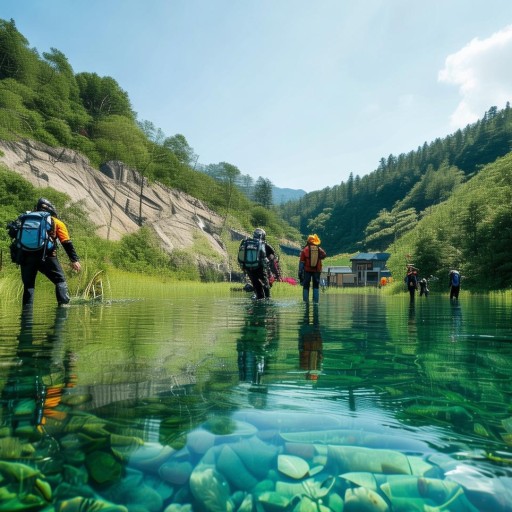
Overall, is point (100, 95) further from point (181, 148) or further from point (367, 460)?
point (367, 460)

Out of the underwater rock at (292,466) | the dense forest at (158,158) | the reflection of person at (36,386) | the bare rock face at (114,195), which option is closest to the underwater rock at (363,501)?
the underwater rock at (292,466)

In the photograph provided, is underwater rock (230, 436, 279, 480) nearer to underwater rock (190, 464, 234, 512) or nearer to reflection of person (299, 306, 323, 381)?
underwater rock (190, 464, 234, 512)

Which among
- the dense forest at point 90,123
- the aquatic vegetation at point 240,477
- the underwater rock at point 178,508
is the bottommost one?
the underwater rock at point 178,508

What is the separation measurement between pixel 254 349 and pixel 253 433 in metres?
2.10

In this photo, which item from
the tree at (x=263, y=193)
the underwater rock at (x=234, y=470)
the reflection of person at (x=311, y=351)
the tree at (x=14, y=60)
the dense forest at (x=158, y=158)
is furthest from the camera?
the tree at (x=263, y=193)

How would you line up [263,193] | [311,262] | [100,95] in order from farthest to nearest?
1. [263,193]
2. [100,95]
3. [311,262]

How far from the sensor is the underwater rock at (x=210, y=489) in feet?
3.75

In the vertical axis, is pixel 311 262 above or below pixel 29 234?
below

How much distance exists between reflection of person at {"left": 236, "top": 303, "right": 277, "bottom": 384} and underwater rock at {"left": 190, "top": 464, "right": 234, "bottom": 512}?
3.69 ft

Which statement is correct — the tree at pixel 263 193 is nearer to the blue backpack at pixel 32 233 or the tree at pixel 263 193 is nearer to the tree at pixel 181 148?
the tree at pixel 181 148

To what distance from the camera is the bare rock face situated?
4412cm

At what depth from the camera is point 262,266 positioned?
12.7m

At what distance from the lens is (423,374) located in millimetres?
2615

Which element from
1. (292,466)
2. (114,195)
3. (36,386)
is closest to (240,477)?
(292,466)
